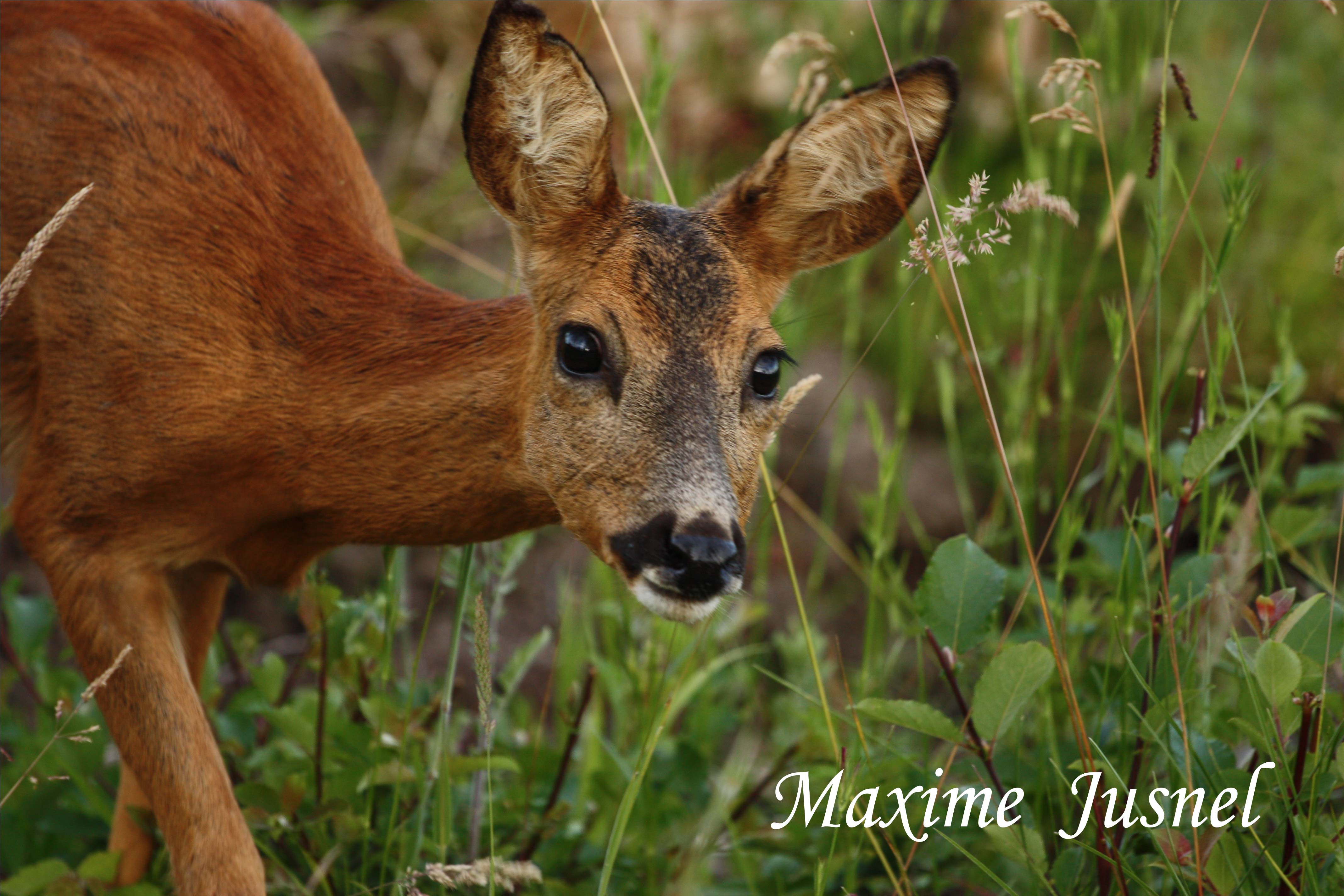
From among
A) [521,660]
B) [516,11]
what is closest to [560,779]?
[521,660]

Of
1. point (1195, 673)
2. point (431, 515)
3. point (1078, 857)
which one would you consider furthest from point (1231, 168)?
point (431, 515)

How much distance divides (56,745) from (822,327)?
3547 millimetres

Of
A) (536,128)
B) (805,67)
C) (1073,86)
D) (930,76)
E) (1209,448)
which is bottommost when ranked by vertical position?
(1209,448)

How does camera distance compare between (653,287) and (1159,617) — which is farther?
(1159,617)

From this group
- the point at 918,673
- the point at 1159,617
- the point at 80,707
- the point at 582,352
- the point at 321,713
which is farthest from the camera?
the point at 918,673

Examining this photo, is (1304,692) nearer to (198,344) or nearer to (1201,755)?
(1201,755)

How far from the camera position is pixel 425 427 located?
283 centimetres

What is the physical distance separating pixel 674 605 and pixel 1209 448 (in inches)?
42.0

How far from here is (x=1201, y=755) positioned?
270cm

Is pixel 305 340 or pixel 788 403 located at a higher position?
pixel 788 403

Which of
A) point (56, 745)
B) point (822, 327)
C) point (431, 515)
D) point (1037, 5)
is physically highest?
point (822, 327)

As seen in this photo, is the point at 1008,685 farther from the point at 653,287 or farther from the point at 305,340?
the point at 305,340

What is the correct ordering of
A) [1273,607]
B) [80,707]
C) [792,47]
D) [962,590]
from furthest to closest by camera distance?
[792,47], [962,590], [1273,607], [80,707]

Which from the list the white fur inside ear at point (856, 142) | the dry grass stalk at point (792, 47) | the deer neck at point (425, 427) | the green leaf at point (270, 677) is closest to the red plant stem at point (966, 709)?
the deer neck at point (425, 427)
